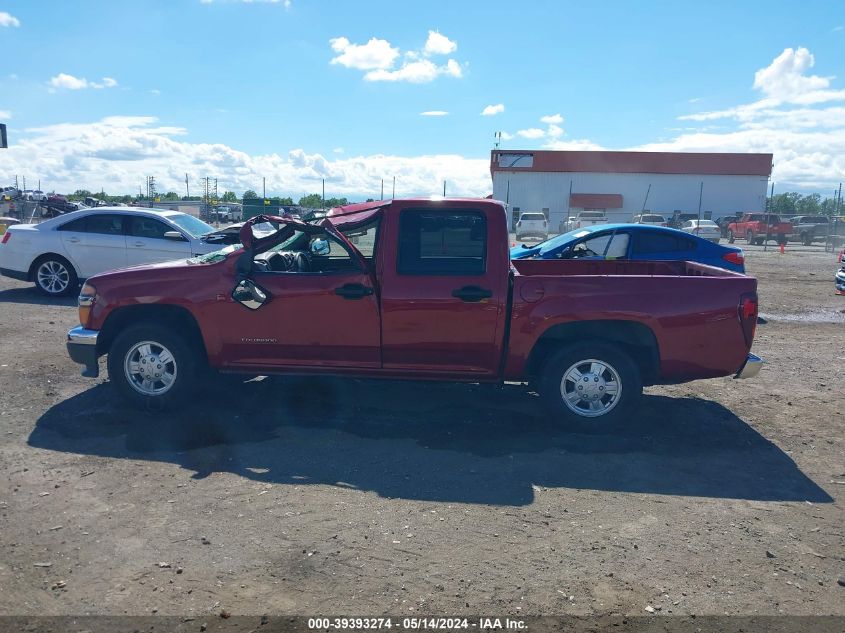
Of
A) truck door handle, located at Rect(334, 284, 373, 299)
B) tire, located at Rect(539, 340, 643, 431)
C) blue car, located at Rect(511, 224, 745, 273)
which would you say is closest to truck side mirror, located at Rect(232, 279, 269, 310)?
truck door handle, located at Rect(334, 284, 373, 299)

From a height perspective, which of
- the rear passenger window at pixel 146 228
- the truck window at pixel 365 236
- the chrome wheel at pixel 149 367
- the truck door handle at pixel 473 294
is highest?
the truck window at pixel 365 236

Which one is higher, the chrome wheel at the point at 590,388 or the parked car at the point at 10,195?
the parked car at the point at 10,195

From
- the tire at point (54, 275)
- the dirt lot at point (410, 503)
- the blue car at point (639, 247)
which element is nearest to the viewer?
the dirt lot at point (410, 503)

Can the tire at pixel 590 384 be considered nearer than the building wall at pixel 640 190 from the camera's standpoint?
Yes

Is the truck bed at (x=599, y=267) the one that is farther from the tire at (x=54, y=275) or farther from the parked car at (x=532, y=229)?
the parked car at (x=532, y=229)

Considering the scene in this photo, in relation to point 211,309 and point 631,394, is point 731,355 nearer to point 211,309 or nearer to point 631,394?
point 631,394

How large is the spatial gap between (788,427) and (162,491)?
203 inches

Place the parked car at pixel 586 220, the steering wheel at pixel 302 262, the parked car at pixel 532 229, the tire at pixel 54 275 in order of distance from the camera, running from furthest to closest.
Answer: the parked car at pixel 532 229, the parked car at pixel 586 220, the tire at pixel 54 275, the steering wheel at pixel 302 262

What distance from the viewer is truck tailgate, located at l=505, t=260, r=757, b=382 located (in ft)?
18.3

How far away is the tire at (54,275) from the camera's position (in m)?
12.1

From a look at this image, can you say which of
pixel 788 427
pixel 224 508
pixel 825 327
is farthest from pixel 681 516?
pixel 825 327

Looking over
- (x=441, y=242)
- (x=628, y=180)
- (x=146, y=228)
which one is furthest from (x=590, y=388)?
(x=628, y=180)

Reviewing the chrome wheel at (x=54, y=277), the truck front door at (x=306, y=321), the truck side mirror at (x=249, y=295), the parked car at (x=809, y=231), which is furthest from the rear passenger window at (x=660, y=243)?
the parked car at (x=809, y=231)

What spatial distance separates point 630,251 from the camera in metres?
11.0
